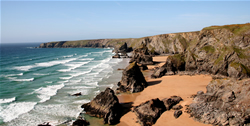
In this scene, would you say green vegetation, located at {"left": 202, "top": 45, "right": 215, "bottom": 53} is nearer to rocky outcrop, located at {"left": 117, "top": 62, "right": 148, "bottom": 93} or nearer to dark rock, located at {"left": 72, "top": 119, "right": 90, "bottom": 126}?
rocky outcrop, located at {"left": 117, "top": 62, "right": 148, "bottom": 93}

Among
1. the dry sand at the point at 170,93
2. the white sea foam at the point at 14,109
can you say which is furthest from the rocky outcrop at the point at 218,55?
the white sea foam at the point at 14,109

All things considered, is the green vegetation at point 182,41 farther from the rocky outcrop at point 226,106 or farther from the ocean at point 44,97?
the rocky outcrop at point 226,106

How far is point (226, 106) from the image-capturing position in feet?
61.6

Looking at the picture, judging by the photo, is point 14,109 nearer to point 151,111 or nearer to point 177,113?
point 151,111

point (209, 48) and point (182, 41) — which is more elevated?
point (182, 41)

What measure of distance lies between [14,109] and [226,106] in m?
27.9

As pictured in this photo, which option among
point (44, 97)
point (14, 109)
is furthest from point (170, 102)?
point (14, 109)

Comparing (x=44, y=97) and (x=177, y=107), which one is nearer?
(x=177, y=107)

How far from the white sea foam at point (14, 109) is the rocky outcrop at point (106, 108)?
29.8 feet

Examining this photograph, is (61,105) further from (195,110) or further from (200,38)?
(200,38)

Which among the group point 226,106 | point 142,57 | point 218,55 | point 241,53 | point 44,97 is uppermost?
point 241,53

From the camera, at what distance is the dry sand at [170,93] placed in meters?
20.3

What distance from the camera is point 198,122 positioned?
19.4 m

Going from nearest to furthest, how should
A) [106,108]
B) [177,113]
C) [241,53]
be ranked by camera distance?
[177,113] < [106,108] < [241,53]
